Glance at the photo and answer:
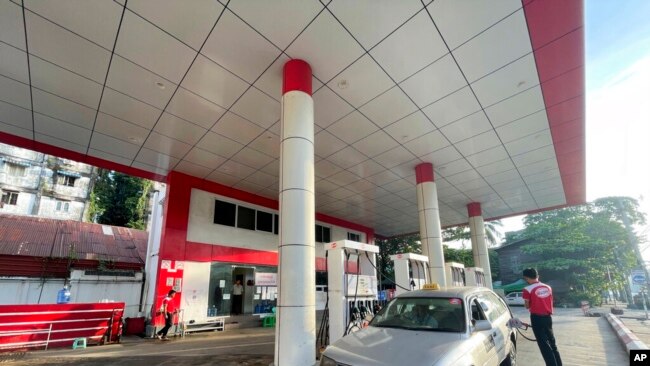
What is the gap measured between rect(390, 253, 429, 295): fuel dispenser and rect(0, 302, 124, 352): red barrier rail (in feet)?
23.6

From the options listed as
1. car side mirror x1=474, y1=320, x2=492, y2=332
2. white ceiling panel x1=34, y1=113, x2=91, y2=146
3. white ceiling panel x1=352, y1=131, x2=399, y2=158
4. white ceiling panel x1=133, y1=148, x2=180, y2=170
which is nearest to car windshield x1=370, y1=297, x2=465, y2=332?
car side mirror x1=474, y1=320, x2=492, y2=332

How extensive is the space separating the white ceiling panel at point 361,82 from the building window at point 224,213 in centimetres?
704

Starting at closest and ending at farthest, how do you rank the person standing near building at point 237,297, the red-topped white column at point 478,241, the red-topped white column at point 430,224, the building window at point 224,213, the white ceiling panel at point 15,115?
the white ceiling panel at point 15,115 → the red-topped white column at point 430,224 → the building window at point 224,213 → the person standing near building at point 237,297 → the red-topped white column at point 478,241

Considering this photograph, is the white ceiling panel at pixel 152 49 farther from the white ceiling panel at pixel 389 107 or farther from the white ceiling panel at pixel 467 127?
the white ceiling panel at pixel 467 127

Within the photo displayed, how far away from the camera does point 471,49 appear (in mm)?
5035

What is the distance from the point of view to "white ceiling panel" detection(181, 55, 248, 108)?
5.32 meters

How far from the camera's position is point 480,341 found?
133 inches

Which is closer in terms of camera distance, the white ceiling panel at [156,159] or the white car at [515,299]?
the white ceiling panel at [156,159]

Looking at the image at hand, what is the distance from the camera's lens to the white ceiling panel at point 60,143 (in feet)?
25.0

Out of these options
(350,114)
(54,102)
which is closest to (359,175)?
(350,114)

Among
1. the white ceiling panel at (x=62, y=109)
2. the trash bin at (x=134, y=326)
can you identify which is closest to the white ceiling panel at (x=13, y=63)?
the white ceiling panel at (x=62, y=109)

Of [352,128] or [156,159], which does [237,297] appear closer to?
[156,159]

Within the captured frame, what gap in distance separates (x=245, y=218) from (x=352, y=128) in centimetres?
667

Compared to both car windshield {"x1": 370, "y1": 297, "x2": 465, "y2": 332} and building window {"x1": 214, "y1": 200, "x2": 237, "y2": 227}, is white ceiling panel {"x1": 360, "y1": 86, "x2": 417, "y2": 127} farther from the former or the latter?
building window {"x1": 214, "y1": 200, "x2": 237, "y2": 227}
